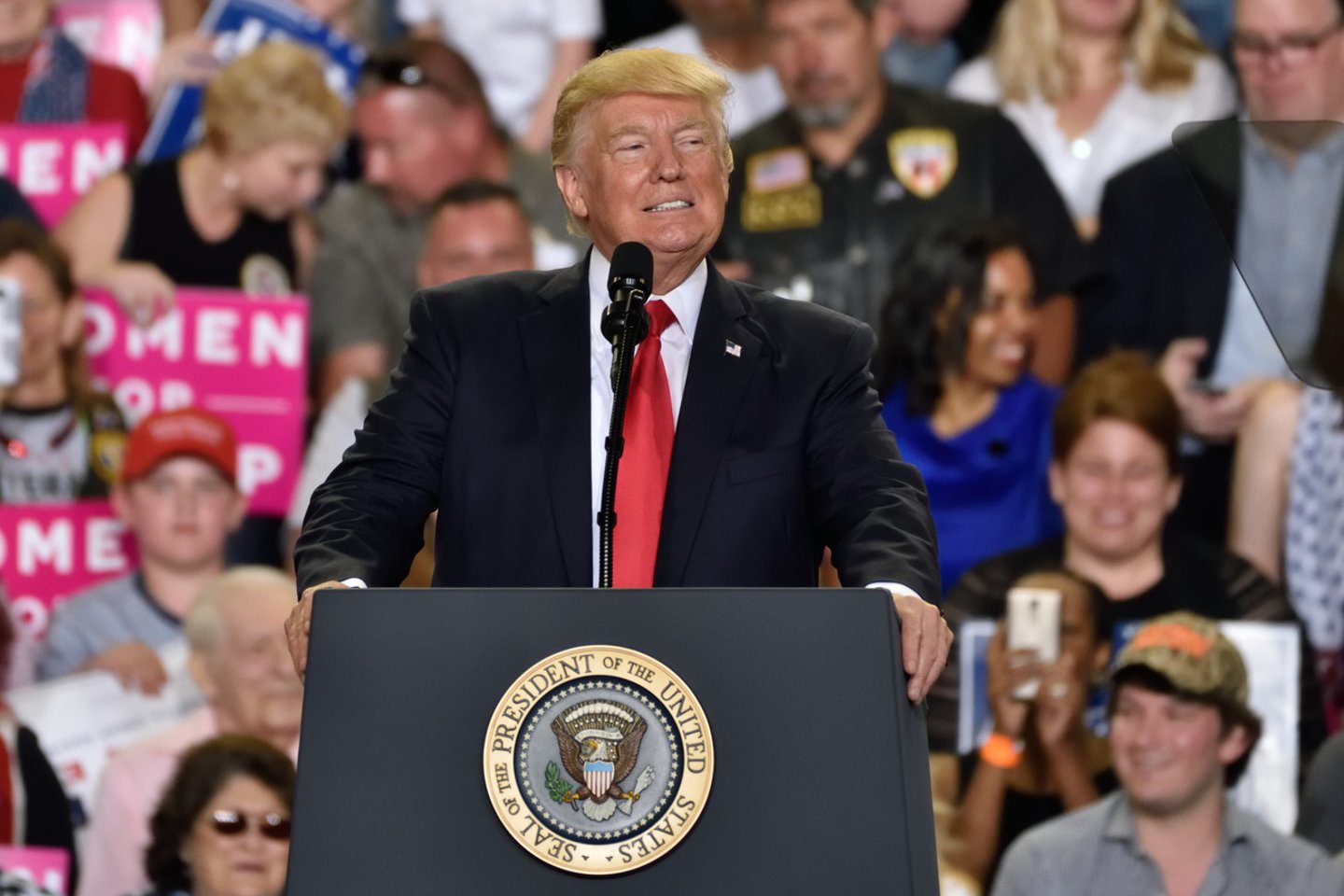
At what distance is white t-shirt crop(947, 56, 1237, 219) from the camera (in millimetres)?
5316

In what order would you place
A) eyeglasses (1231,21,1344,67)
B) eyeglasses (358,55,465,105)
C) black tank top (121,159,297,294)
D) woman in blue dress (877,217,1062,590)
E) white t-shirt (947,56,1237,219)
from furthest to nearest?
eyeglasses (358,55,465,105), black tank top (121,159,297,294), white t-shirt (947,56,1237,219), eyeglasses (1231,21,1344,67), woman in blue dress (877,217,1062,590)

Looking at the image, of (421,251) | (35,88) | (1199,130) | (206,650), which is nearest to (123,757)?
(206,650)

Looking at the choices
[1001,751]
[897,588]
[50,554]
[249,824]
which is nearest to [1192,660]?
[1001,751]

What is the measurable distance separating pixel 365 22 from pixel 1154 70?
229 centimetres

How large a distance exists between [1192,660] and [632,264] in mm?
2331

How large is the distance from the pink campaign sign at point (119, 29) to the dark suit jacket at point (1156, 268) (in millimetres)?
2984

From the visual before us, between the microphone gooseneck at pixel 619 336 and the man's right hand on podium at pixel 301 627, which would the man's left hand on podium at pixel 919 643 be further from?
the man's right hand on podium at pixel 301 627

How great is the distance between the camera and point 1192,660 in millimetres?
4098

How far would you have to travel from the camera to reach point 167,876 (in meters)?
4.14

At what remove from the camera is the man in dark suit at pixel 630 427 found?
2188 mm

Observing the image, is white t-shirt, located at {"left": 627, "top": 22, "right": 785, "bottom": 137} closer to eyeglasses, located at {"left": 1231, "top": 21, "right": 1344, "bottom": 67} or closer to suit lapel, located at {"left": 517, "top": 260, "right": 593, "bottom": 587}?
eyeglasses, located at {"left": 1231, "top": 21, "right": 1344, "bottom": 67}

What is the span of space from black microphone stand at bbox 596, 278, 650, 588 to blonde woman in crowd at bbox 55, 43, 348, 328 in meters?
3.54

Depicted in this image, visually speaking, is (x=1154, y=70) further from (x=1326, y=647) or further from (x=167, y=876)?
(x=167, y=876)

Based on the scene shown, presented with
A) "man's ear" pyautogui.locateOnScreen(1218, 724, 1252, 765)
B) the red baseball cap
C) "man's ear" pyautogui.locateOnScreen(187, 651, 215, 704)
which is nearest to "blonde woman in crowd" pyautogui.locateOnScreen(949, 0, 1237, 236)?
"man's ear" pyautogui.locateOnScreen(1218, 724, 1252, 765)
